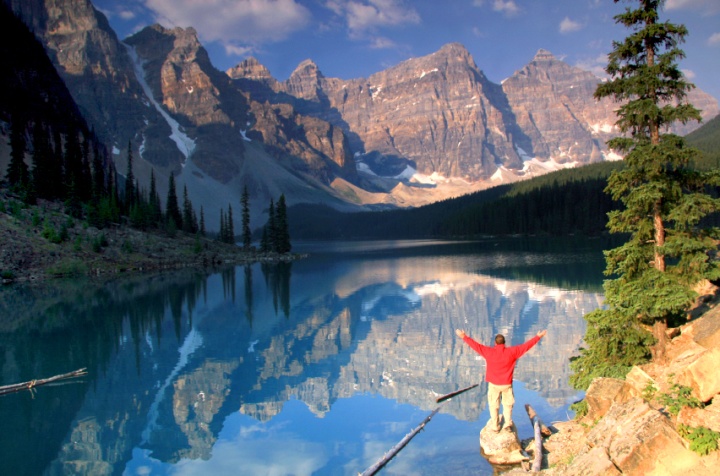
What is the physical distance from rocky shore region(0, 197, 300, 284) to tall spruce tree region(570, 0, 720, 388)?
59.7 m

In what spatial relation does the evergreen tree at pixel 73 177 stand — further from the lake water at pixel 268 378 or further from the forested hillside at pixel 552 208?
the forested hillside at pixel 552 208

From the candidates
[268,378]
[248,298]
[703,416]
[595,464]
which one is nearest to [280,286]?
[248,298]

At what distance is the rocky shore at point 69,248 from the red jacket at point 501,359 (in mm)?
58201

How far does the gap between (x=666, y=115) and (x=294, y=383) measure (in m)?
15.0

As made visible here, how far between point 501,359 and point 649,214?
6451 mm

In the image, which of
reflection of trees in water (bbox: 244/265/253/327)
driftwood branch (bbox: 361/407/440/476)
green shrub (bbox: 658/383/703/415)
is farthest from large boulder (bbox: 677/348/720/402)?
reflection of trees in water (bbox: 244/265/253/327)

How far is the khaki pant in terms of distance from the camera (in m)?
11.5

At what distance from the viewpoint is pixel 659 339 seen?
12758 millimetres

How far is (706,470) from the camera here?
7.39m

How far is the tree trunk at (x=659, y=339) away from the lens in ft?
41.2

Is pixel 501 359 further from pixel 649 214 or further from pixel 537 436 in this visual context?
pixel 649 214

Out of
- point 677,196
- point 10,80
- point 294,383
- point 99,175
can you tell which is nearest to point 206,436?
point 294,383

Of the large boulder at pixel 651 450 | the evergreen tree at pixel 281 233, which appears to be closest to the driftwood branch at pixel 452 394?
the large boulder at pixel 651 450

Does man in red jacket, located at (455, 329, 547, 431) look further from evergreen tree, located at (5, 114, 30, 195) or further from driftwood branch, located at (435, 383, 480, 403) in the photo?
evergreen tree, located at (5, 114, 30, 195)
